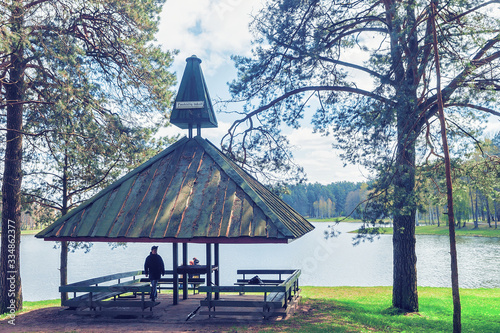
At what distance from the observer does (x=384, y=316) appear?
11102 mm

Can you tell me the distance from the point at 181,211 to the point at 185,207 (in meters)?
0.16

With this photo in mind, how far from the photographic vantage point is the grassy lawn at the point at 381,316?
927 cm

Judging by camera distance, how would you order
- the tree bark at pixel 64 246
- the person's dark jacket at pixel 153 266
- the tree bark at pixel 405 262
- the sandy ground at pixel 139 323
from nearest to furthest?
1. the sandy ground at pixel 139 323
2. the person's dark jacket at pixel 153 266
3. the tree bark at pixel 405 262
4. the tree bark at pixel 64 246

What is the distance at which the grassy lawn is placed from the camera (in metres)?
9.27

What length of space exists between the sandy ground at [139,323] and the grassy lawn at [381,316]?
34cm

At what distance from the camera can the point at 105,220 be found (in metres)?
9.74

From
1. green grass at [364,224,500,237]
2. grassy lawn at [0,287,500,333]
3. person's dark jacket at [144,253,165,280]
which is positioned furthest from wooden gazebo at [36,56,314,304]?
green grass at [364,224,500,237]

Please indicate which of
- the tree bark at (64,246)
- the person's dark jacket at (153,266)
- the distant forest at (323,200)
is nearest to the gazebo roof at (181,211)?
the person's dark jacket at (153,266)

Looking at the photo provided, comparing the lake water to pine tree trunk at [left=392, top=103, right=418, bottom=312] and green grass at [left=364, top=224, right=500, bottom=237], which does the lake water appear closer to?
pine tree trunk at [left=392, top=103, right=418, bottom=312]

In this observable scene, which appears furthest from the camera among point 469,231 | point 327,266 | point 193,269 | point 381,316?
point 469,231

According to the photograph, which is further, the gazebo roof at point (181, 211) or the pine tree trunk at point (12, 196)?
the pine tree trunk at point (12, 196)

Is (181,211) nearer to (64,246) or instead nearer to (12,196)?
(12,196)

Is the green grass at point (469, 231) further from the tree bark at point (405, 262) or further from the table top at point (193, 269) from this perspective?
the table top at point (193, 269)

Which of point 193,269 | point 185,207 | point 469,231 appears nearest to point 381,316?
point 193,269
